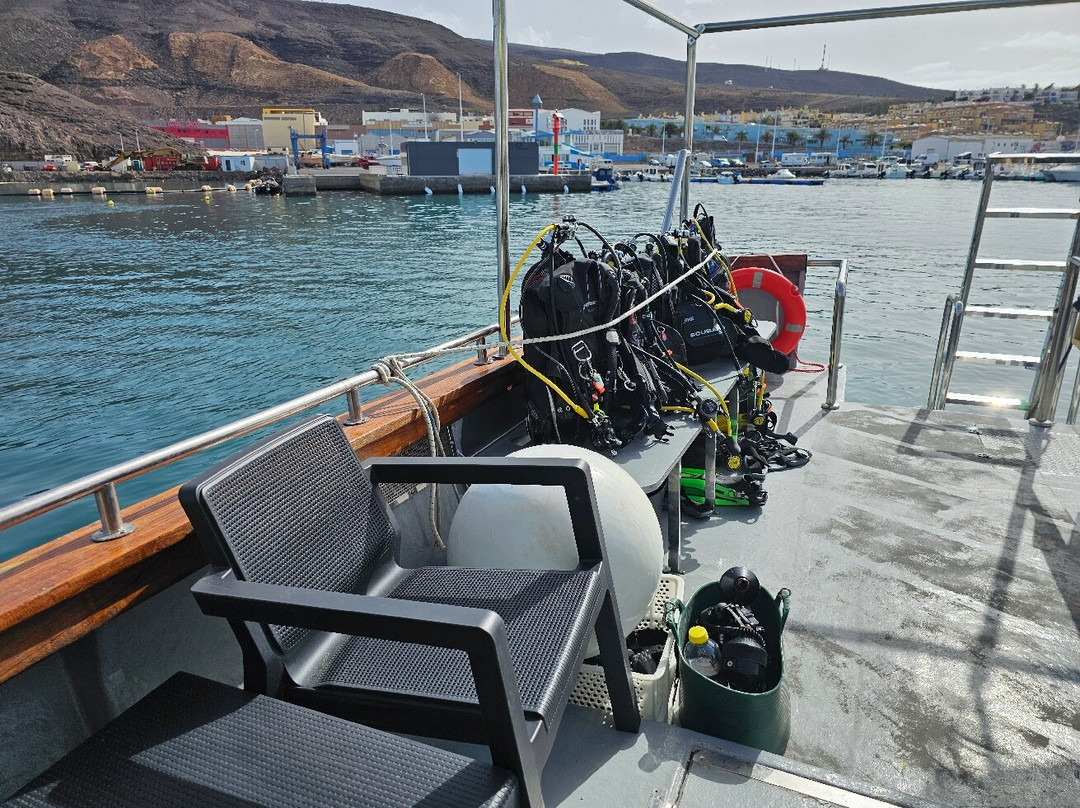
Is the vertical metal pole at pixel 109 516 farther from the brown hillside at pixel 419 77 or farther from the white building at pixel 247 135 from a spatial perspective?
the brown hillside at pixel 419 77

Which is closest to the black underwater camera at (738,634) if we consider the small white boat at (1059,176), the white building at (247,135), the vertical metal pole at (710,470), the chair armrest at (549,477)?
the chair armrest at (549,477)

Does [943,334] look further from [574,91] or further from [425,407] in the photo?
[574,91]

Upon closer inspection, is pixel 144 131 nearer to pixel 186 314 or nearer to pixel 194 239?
pixel 194 239

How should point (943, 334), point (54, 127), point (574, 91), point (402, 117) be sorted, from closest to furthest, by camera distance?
point (943, 334) → point (54, 127) → point (402, 117) → point (574, 91)

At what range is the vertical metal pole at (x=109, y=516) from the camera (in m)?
1.35

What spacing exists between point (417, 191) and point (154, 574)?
4645 cm

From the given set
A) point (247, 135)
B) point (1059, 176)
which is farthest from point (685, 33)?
point (247, 135)

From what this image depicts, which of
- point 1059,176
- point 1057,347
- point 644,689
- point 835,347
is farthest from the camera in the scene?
point 1059,176

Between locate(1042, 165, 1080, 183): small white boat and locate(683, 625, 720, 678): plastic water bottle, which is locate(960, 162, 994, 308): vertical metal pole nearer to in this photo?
locate(683, 625, 720, 678): plastic water bottle

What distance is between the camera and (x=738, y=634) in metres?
1.86

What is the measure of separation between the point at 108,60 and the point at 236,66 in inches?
808

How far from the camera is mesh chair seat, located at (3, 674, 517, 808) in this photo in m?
0.98

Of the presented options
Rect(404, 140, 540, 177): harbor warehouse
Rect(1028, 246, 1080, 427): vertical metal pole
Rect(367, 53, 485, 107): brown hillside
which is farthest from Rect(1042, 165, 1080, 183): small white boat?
Rect(367, 53, 485, 107): brown hillside

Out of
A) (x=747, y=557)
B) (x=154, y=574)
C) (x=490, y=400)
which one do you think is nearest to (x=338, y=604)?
(x=154, y=574)
